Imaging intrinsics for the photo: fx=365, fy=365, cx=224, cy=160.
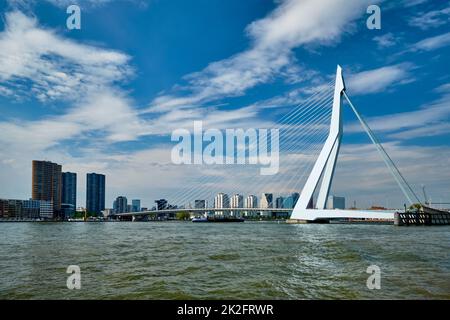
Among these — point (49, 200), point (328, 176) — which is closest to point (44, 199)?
point (49, 200)

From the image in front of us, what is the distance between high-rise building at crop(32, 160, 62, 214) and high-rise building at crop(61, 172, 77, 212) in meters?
6.48

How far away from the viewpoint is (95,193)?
117188 mm

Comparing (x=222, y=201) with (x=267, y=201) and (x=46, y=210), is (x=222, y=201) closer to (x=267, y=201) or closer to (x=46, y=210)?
(x=267, y=201)

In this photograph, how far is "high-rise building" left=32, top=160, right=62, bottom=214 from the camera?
96375mm

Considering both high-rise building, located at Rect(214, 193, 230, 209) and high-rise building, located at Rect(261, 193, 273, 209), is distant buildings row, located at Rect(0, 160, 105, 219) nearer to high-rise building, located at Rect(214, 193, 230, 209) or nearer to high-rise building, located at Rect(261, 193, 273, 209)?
high-rise building, located at Rect(214, 193, 230, 209)

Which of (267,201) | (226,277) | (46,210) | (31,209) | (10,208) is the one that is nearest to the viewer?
(226,277)

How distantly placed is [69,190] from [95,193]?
8030mm

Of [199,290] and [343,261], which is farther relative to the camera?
[343,261]

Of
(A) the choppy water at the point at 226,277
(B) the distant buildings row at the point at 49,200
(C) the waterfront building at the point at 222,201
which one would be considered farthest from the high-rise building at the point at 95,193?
(A) the choppy water at the point at 226,277
